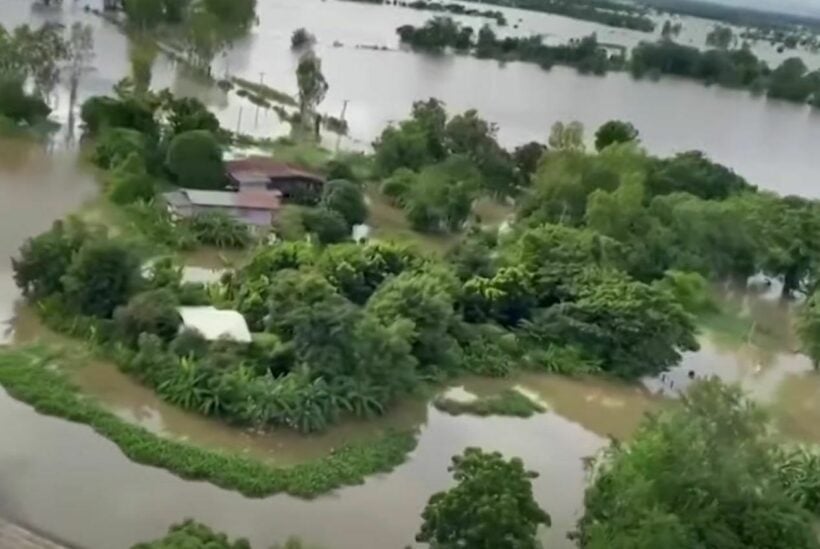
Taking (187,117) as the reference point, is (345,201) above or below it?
below

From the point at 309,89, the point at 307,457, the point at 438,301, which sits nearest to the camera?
the point at 307,457

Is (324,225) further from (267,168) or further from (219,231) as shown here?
(267,168)

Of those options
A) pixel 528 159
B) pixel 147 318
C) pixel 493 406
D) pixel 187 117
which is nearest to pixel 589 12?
pixel 528 159

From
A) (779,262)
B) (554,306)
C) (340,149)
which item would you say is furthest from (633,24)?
(554,306)

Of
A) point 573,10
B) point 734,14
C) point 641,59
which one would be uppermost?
point 734,14

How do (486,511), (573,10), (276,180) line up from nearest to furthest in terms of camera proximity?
(486,511), (276,180), (573,10)

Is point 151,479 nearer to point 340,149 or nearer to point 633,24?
point 340,149
